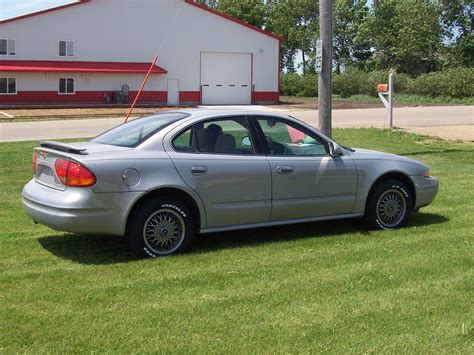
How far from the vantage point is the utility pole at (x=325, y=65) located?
37.9 ft

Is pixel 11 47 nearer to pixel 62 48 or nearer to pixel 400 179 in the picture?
pixel 62 48

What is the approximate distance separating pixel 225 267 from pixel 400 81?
5126 centimetres

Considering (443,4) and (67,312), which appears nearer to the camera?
(67,312)

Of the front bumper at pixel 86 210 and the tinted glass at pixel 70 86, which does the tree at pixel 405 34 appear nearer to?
the tinted glass at pixel 70 86

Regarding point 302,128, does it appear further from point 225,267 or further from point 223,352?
point 223,352

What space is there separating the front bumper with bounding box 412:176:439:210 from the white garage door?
39331 mm

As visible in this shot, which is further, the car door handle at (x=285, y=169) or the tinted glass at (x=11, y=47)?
the tinted glass at (x=11, y=47)

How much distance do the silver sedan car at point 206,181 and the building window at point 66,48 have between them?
3753cm

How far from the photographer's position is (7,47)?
41.1 metres

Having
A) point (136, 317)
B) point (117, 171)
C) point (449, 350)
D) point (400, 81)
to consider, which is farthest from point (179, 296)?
point (400, 81)

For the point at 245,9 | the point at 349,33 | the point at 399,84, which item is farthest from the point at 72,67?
the point at 349,33

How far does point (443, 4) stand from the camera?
7300 cm

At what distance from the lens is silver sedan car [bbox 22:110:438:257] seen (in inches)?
234

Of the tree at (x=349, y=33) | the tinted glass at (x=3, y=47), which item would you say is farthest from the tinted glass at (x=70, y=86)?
the tree at (x=349, y=33)
